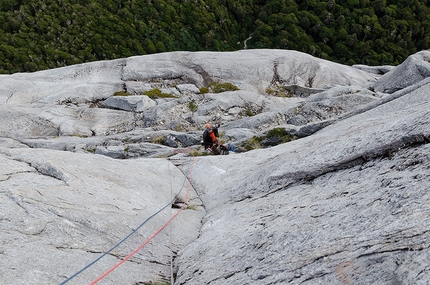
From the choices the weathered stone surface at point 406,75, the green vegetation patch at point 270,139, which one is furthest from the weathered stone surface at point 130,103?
the weathered stone surface at point 406,75

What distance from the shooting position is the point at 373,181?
7.93 m

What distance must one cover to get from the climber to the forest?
3188 inches

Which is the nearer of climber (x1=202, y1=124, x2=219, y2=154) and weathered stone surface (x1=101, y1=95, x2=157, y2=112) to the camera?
climber (x1=202, y1=124, x2=219, y2=154)

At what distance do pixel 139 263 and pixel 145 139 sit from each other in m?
19.3

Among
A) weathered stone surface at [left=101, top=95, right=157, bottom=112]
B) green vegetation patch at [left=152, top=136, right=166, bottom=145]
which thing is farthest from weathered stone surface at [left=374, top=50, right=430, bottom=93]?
weathered stone surface at [left=101, top=95, right=157, bottom=112]

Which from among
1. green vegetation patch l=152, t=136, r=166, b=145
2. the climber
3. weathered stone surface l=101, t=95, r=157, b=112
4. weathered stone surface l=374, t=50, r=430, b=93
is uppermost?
weathered stone surface l=374, t=50, r=430, b=93

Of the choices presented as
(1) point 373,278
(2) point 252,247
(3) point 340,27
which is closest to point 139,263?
(2) point 252,247

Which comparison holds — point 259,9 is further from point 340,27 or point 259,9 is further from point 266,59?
point 266,59

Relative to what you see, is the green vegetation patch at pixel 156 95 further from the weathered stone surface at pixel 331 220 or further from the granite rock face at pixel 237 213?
the weathered stone surface at pixel 331 220

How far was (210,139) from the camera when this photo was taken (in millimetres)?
22156

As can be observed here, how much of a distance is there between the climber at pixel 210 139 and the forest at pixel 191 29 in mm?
80976

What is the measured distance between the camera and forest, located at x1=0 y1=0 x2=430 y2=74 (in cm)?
9125

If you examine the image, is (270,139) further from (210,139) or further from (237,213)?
(237,213)

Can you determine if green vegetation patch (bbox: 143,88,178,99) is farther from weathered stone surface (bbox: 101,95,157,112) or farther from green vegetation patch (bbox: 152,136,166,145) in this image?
green vegetation patch (bbox: 152,136,166,145)
